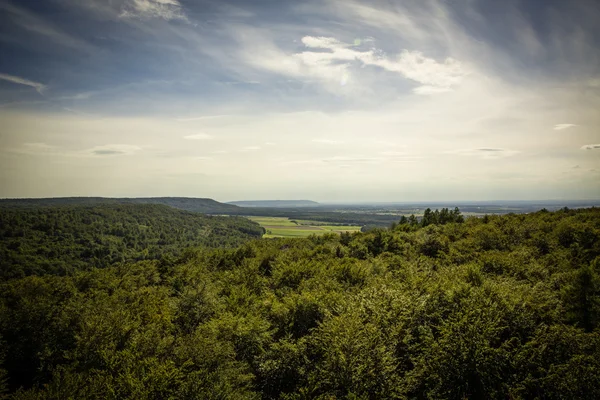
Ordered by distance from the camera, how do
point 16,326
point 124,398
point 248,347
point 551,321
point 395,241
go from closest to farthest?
point 124,398
point 551,321
point 248,347
point 16,326
point 395,241

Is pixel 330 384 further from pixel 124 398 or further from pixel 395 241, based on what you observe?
pixel 395 241

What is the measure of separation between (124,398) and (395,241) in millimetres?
61427

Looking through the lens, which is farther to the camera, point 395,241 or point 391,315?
point 395,241

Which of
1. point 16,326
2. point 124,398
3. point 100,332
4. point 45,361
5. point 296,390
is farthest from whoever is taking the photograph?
point 16,326

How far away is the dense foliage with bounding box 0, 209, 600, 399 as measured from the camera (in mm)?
18562

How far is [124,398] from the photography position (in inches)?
711

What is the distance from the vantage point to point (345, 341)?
2020cm

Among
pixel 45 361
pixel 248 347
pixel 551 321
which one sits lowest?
pixel 45 361

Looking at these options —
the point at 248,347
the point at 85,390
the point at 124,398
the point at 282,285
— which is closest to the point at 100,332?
the point at 85,390

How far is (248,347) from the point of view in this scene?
83.3 feet

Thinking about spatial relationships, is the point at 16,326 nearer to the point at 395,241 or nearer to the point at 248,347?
the point at 248,347

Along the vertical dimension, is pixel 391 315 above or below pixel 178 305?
above

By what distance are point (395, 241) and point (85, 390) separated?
205 ft

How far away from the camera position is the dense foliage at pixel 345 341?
1856cm
